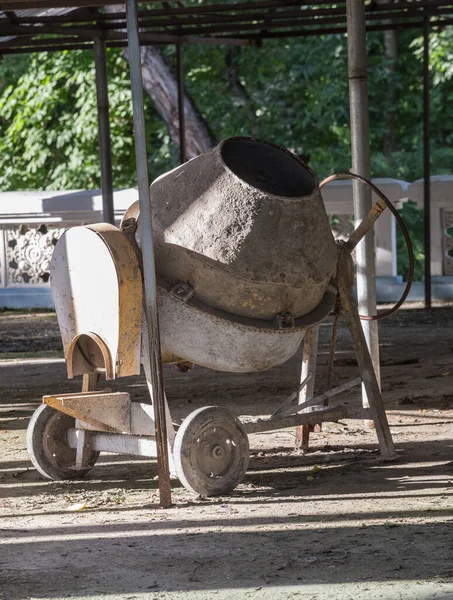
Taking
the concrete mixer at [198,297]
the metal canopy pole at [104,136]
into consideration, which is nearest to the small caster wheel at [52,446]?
the concrete mixer at [198,297]

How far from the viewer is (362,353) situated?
6324mm

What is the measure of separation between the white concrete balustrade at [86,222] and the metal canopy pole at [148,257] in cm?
947

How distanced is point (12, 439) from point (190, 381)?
95.1 inches

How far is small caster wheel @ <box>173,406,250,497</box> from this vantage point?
5375mm

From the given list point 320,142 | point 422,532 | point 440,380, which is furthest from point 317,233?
point 320,142

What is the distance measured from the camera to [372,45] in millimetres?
21891

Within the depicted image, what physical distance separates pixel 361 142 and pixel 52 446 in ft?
9.10

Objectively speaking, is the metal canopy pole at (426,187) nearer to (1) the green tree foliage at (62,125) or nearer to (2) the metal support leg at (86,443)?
(1) the green tree foliage at (62,125)

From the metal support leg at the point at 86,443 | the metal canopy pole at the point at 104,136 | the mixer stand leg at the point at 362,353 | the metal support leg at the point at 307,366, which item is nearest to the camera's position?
the metal support leg at the point at 86,443

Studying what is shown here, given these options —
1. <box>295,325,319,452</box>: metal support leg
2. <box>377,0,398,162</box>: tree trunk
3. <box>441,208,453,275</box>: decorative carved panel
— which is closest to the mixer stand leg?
<box>295,325,319,452</box>: metal support leg

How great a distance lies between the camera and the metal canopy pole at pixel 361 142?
23.9 ft


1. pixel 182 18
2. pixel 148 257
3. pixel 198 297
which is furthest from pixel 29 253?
pixel 148 257

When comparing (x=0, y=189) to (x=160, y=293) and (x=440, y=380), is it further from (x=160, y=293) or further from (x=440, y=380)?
(x=160, y=293)

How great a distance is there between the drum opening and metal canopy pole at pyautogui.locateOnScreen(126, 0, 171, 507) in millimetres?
736
